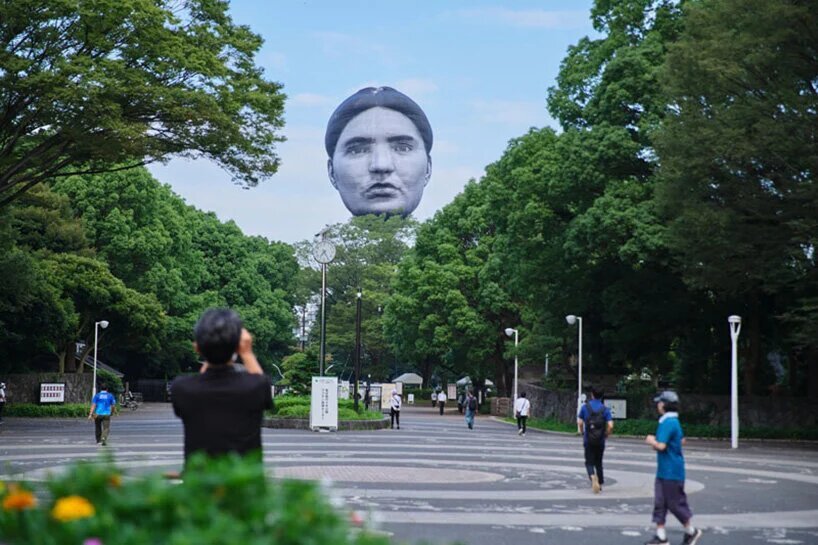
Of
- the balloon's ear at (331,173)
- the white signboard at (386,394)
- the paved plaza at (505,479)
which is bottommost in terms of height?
the paved plaza at (505,479)

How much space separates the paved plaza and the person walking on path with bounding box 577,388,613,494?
39 cm

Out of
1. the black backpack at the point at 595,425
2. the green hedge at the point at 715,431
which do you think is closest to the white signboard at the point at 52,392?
the green hedge at the point at 715,431

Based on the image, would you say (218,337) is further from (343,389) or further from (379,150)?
(379,150)

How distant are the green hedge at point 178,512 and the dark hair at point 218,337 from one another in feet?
6.68

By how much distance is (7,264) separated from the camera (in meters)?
39.6

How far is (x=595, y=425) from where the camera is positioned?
55.3ft

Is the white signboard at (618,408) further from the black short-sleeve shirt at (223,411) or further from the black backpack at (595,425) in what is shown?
the black short-sleeve shirt at (223,411)

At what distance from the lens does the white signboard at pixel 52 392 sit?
1891 inches

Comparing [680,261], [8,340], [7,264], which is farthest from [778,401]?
[8,340]

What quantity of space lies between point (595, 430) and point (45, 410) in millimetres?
34679

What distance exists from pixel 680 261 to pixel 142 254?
3651cm

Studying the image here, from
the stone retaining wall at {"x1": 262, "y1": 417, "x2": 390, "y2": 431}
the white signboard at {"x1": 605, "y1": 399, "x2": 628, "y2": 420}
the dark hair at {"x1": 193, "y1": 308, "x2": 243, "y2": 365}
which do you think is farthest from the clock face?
the dark hair at {"x1": 193, "y1": 308, "x2": 243, "y2": 365}

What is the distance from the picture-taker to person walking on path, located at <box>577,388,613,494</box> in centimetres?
1688

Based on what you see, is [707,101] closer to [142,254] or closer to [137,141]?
[137,141]
